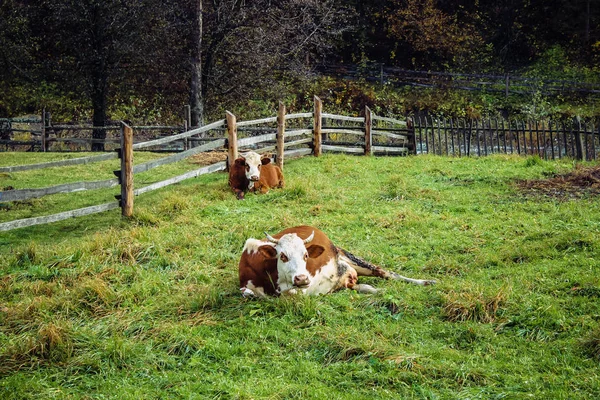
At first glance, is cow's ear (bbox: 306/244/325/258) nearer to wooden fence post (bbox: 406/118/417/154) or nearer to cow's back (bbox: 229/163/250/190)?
cow's back (bbox: 229/163/250/190)

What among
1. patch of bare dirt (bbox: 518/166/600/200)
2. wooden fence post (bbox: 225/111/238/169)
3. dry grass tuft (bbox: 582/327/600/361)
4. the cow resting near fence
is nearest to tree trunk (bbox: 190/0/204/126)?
wooden fence post (bbox: 225/111/238/169)

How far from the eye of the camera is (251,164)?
444 inches

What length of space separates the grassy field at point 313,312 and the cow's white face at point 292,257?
0.22 meters

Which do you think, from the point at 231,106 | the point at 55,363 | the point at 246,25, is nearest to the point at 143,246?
the point at 55,363

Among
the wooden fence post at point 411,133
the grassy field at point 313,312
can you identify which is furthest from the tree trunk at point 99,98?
the grassy field at point 313,312

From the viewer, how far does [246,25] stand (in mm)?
19984

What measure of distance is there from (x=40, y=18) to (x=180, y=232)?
19167 mm

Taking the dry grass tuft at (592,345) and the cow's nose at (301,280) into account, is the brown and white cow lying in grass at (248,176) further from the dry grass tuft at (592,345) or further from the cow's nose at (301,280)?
the dry grass tuft at (592,345)

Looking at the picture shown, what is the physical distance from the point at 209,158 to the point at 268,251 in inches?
419

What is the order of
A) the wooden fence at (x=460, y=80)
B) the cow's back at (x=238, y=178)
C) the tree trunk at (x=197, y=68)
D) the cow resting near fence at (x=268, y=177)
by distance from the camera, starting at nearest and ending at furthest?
the cow's back at (x=238, y=178), the cow resting near fence at (x=268, y=177), the tree trunk at (x=197, y=68), the wooden fence at (x=460, y=80)

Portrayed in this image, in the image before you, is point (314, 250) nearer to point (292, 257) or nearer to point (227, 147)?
point (292, 257)

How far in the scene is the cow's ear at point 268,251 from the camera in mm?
6035

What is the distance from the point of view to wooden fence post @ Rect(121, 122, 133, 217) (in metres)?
9.82

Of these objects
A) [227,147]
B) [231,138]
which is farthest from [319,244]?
[227,147]
